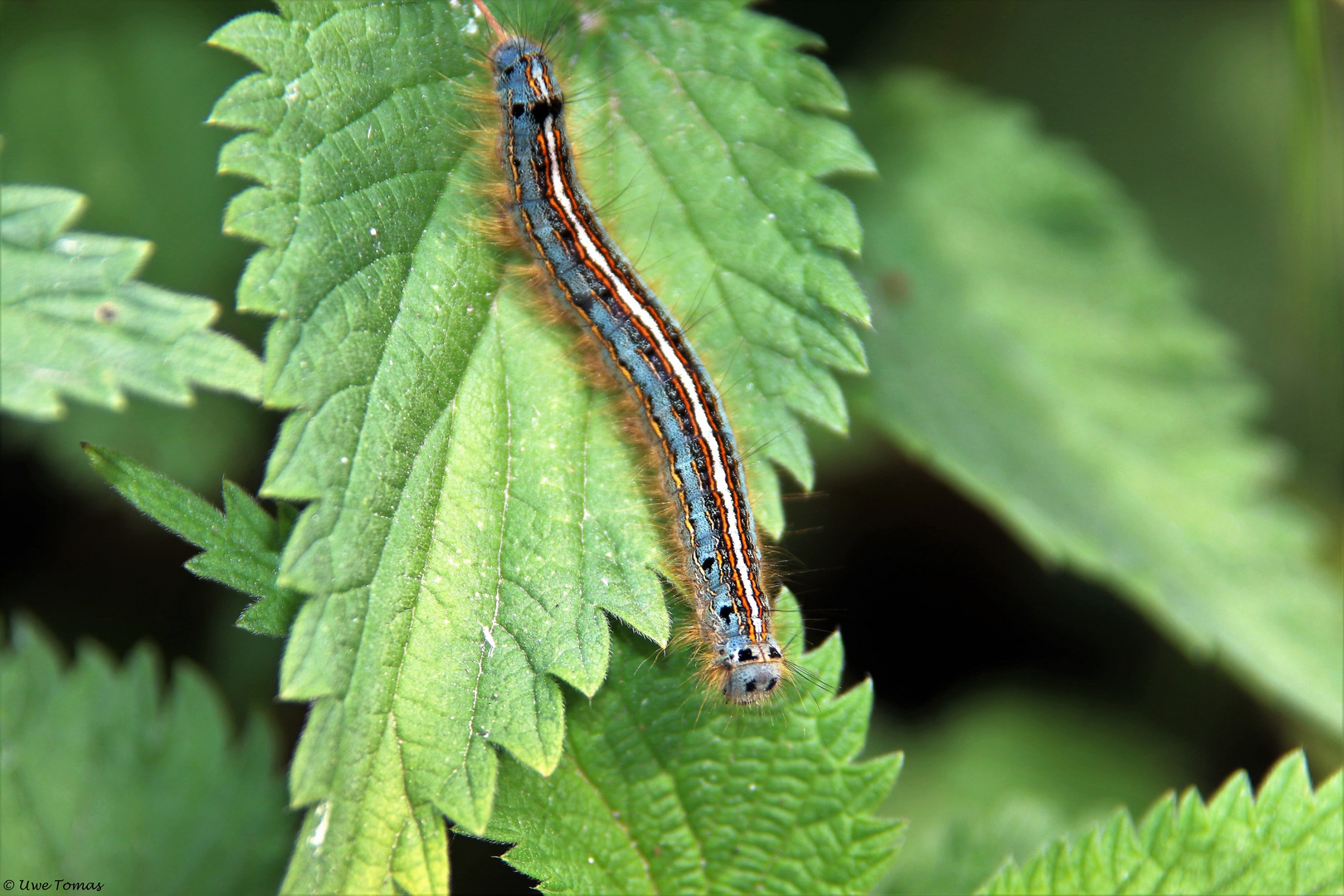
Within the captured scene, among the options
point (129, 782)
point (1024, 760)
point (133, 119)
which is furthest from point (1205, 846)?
point (133, 119)

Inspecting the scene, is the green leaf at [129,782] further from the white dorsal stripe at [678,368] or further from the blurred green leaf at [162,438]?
the white dorsal stripe at [678,368]

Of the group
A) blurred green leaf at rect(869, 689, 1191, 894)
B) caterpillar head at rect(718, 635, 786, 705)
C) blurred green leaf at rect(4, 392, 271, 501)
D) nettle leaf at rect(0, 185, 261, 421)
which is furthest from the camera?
blurred green leaf at rect(869, 689, 1191, 894)

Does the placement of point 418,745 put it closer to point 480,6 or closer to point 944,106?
point 480,6

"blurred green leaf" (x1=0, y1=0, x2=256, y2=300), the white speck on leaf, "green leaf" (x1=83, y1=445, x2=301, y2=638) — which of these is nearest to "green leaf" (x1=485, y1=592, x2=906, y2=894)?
the white speck on leaf

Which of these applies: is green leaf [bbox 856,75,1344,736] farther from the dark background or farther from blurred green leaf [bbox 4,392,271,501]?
blurred green leaf [bbox 4,392,271,501]

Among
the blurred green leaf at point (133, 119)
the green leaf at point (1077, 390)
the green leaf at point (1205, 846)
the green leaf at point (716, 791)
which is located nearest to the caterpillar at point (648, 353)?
the green leaf at point (716, 791)

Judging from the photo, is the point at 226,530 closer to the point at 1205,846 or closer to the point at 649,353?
the point at 649,353
